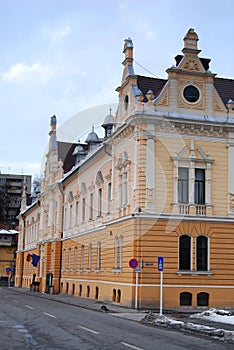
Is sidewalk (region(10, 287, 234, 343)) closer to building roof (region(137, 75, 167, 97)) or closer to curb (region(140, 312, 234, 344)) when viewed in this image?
curb (region(140, 312, 234, 344))

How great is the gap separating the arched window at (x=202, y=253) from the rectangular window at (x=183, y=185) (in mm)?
2362

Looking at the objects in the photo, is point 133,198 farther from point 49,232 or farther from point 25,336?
point 49,232

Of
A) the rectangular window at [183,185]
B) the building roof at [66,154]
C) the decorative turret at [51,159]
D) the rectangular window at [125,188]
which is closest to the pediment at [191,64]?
the rectangular window at [183,185]

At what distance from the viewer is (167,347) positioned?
14.6 m

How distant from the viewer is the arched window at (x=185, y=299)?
102 feet

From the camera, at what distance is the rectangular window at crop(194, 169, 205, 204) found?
32.7m

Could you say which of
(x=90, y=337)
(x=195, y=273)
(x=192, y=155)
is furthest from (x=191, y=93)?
(x=90, y=337)

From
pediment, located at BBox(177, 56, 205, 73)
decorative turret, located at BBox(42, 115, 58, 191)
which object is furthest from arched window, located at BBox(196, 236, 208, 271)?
decorative turret, located at BBox(42, 115, 58, 191)

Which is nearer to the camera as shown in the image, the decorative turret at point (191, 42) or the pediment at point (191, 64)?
the pediment at point (191, 64)

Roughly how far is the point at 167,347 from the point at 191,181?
18.6 m

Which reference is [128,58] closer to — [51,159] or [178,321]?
[178,321]

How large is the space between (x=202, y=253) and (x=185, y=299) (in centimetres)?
280

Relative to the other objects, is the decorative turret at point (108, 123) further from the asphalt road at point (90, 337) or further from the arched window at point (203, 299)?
the asphalt road at point (90, 337)

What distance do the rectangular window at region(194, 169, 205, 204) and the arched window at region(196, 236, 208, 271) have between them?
7.06 ft
